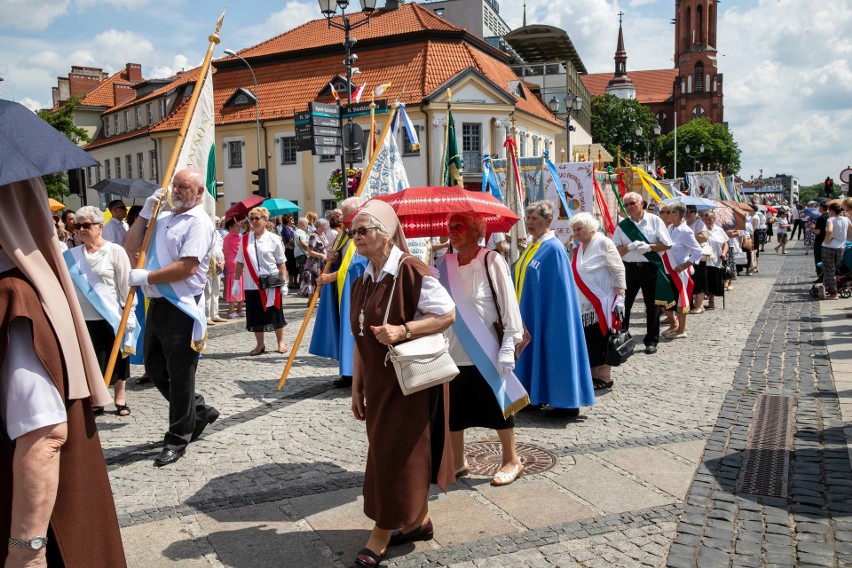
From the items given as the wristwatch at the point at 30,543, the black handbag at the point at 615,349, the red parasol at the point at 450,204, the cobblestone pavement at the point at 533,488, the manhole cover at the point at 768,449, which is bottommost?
the manhole cover at the point at 768,449

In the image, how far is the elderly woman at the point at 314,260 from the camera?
1463 cm

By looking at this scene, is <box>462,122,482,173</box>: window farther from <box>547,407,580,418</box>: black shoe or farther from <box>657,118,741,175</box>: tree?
<box>657,118,741,175</box>: tree

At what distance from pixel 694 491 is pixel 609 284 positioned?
2.89 meters

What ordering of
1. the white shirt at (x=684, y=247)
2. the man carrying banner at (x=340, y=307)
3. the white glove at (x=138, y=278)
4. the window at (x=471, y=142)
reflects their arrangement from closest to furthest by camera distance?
the white glove at (x=138, y=278) → the man carrying banner at (x=340, y=307) → the white shirt at (x=684, y=247) → the window at (x=471, y=142)

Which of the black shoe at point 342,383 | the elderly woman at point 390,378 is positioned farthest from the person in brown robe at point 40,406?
A: the black shoe at point 342,383

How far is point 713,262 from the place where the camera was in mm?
13914

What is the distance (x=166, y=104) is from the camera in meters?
46.3

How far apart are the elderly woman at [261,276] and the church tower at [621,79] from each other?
108 meters

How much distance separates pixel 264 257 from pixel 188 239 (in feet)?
14.6

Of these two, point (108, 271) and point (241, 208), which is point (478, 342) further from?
point (241, 208)

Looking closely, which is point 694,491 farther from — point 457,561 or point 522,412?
point 522,412

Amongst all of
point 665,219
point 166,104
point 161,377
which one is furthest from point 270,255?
point 166,104

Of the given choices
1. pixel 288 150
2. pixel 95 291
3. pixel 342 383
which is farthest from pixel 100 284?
pixel 288 150

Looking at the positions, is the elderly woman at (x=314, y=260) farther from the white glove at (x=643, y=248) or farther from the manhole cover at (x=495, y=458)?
the manhole cover at (x=495, y=458)
